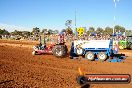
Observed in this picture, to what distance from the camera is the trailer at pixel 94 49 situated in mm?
18078

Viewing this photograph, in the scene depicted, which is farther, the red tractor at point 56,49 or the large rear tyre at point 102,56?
the red tractor at point 56,49

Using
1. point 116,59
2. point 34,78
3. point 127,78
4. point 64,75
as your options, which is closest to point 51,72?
point 64,75

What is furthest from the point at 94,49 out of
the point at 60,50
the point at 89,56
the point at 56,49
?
the point at 56,49

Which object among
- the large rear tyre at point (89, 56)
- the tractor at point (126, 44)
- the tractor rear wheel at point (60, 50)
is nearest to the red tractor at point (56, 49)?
the tractor rear wheel at point (60, 50)

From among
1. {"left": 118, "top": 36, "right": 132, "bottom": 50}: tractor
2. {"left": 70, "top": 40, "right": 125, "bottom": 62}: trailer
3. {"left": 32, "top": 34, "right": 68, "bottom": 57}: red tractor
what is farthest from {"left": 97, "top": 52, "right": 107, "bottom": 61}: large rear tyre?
{"left": 118, "top": 36, "right": 132, "bottom": 50}: tractor

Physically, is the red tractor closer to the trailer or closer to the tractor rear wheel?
the tractor rear wheel

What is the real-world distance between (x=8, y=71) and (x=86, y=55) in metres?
7.88

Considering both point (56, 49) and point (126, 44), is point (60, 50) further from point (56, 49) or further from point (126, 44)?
point (126, 44)

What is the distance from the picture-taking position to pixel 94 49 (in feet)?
60.1

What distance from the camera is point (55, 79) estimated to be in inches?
427

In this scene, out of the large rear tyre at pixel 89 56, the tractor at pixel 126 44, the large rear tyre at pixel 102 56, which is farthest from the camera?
the tractor at pixel 126 44

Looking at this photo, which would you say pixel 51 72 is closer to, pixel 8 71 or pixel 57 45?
pixel 8 71

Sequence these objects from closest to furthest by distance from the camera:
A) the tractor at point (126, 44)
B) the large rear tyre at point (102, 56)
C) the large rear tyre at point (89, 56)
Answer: the large rear tyre at point (102, 56) → the large rear tyre at point (89, 56) → the tractor at point (126, 44)

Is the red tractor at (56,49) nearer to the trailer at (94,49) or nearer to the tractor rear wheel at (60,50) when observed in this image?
the tractor rear wheel at (60,50)
